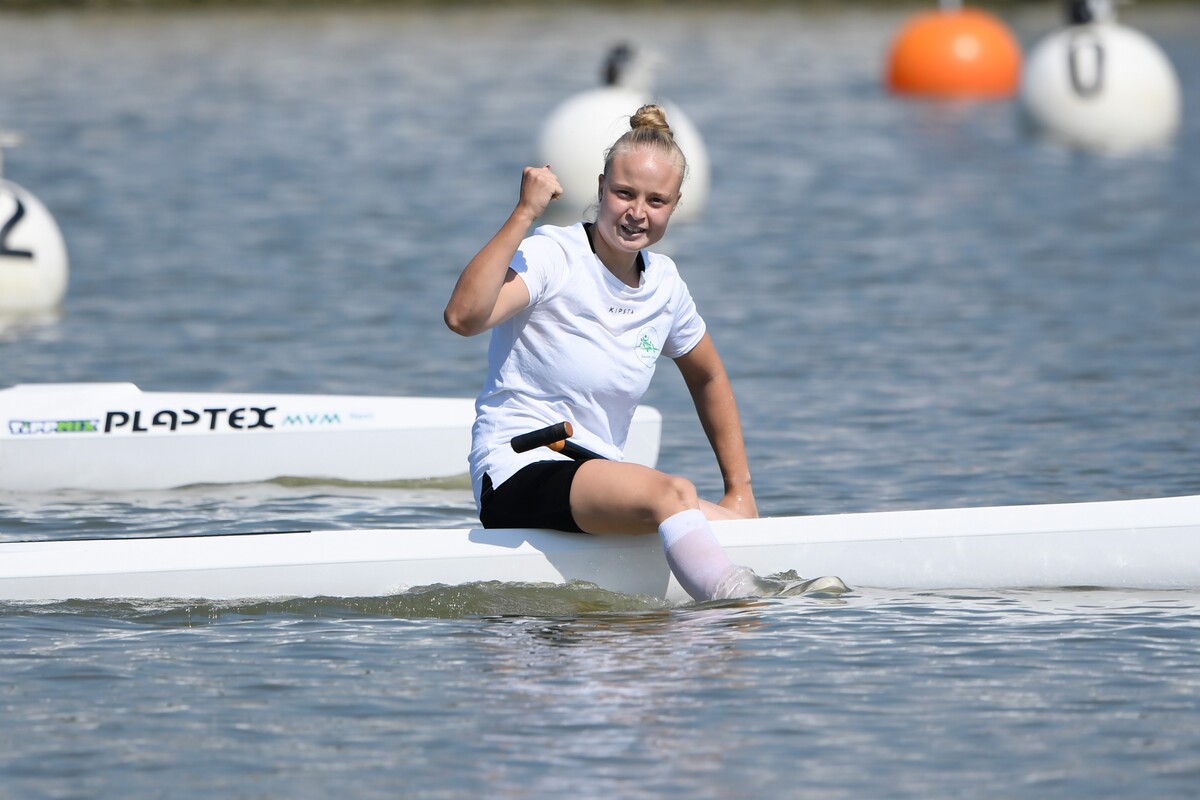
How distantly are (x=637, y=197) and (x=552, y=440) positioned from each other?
73cm

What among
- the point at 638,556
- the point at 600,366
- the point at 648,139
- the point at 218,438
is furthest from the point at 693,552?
the point at 218,438

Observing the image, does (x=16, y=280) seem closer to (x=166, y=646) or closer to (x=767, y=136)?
→ (x=166, y=646)

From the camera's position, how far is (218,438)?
780 centimetres

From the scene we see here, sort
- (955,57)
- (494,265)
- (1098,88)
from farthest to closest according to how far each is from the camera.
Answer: (955,57) < (1098,88) < (494,265)

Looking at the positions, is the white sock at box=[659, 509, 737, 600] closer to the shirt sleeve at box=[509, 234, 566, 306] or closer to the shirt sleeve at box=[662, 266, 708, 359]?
the shirt sleeve at box=[662, 266, 708, 359]

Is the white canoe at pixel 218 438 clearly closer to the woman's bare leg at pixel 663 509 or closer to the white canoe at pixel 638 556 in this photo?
the white canoe at pixel 638 556

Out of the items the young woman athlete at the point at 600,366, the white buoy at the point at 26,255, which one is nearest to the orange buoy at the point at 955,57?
the white buoy at the point at 26,255

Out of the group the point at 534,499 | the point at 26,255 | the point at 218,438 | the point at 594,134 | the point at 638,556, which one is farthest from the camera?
the point at 594,134

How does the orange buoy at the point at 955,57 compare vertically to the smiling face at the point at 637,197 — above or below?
above

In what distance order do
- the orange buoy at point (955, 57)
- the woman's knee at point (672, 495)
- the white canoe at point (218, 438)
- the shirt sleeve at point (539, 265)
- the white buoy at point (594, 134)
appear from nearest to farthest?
the shirt sleeve at point (539, 265), the woman's knee at point (672, 495), the white canoe at point (218, 438), the white buoy at point (594, 134), the orange buoy at point (955, 57)

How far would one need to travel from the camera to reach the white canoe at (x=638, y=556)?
5.72 metres

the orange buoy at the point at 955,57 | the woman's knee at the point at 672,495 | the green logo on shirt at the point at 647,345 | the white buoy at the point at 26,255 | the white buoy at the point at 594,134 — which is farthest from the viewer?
the orange buoy at the point at 955,57

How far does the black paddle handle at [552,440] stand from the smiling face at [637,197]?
1.79 ft

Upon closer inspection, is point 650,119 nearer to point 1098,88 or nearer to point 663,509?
point 663,509
